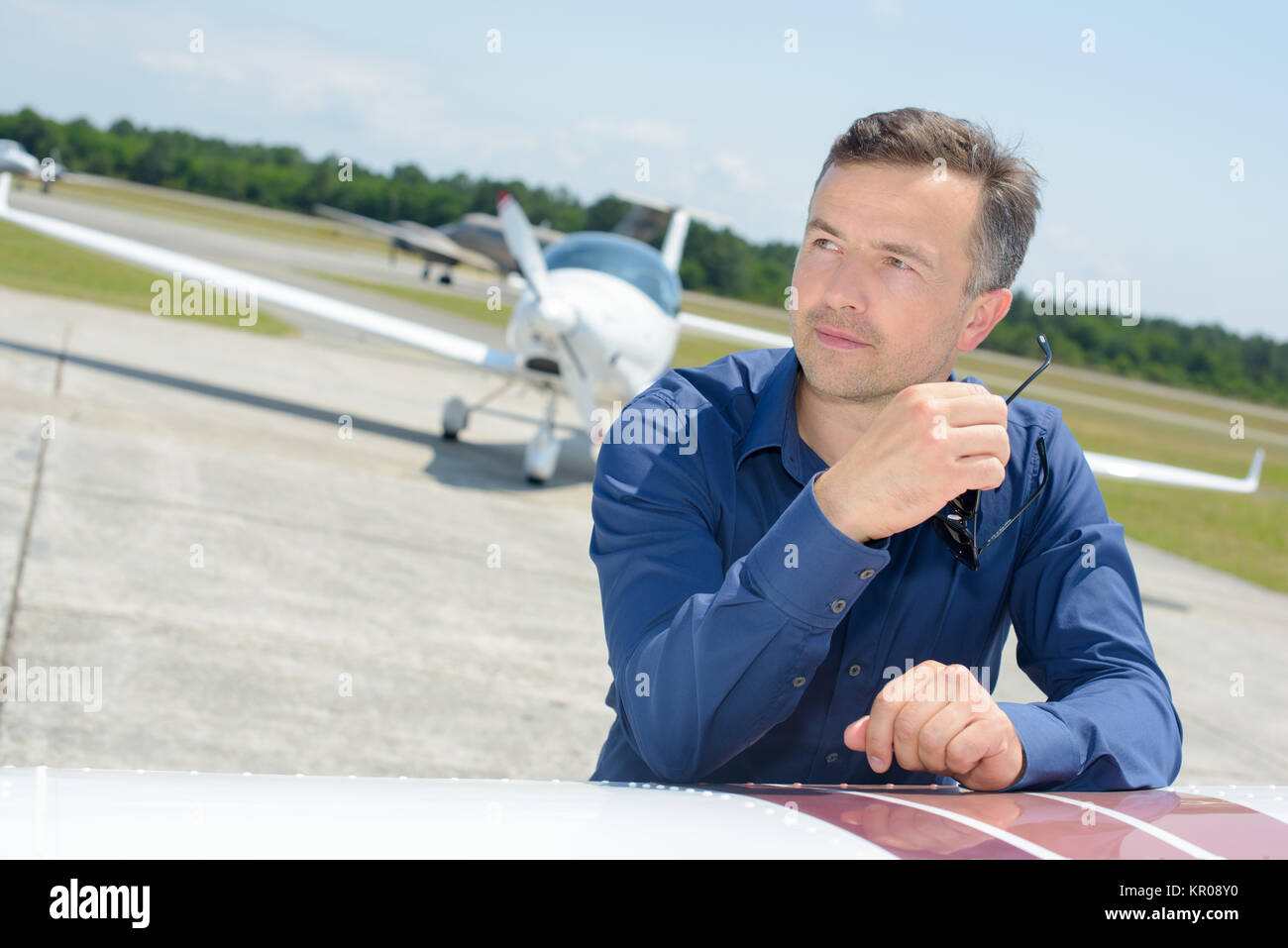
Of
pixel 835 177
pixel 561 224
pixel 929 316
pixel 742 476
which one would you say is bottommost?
pixel 742 476

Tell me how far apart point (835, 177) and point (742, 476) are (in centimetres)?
47

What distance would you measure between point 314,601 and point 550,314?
5.00m

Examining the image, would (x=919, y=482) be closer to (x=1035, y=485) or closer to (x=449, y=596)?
(x=1035, y=485)

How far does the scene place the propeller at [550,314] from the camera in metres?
10.4

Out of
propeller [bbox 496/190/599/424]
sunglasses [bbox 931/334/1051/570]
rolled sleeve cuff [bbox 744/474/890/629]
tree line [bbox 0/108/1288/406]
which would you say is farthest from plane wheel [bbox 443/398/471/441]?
tree line [bbox 0/108/1288/406]

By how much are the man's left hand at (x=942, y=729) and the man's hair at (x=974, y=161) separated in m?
0.63

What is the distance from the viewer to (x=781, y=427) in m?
1.76

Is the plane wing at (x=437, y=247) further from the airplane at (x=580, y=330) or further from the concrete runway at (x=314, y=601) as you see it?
the concrete runway at (x=314, y=601)

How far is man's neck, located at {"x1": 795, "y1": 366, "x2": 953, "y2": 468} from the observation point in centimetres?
180

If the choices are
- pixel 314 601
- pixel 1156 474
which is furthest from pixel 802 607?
pixel 1156 474

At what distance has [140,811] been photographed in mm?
905

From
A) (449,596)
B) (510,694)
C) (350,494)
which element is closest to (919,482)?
(510,694)

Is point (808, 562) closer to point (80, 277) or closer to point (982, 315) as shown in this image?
point (982, 315)
